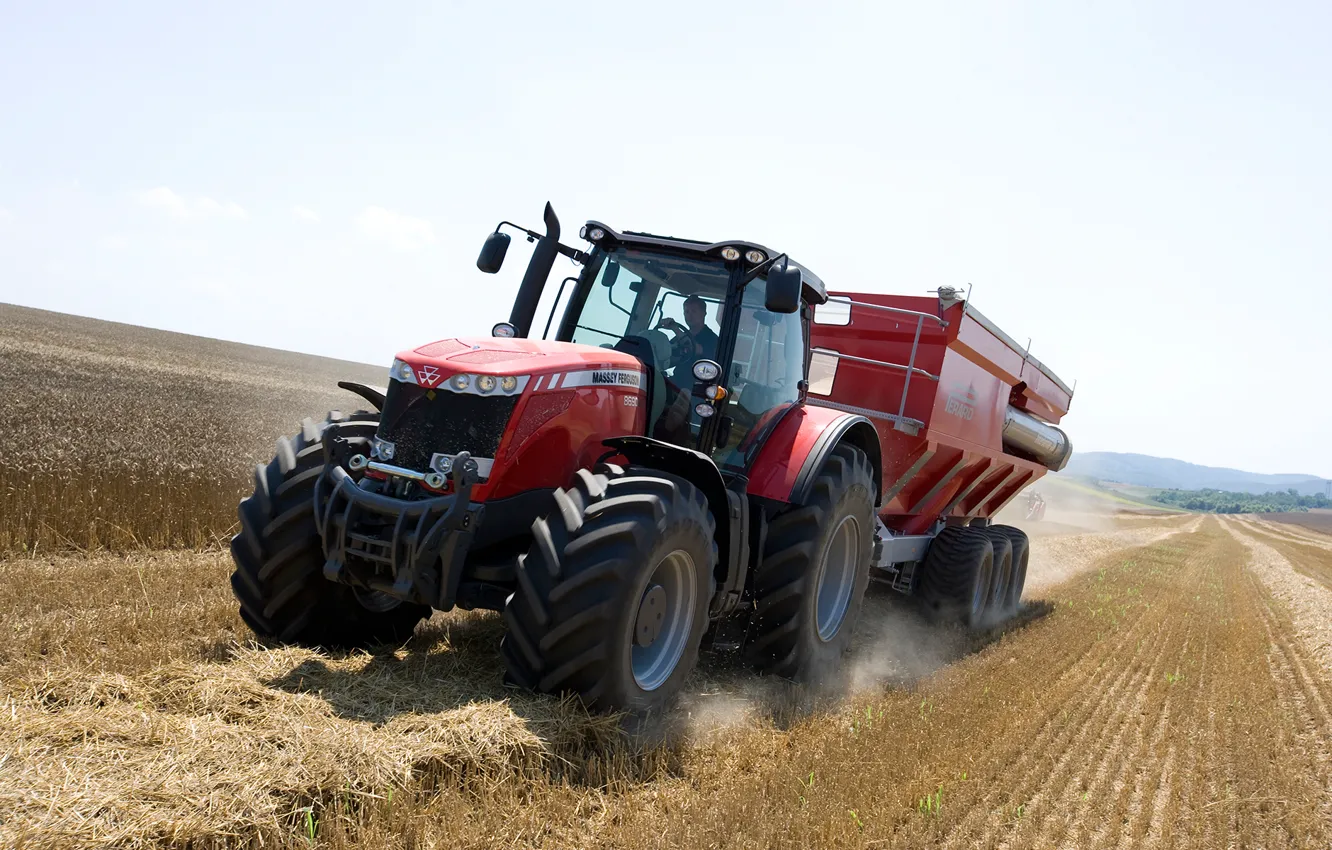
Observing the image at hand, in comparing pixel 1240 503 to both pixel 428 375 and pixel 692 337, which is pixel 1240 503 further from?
pixel 428 375

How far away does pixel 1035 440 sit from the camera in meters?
11.0

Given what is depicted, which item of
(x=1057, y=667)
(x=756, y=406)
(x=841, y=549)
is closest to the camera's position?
(x=756, y=406)

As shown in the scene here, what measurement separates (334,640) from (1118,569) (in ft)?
52.4

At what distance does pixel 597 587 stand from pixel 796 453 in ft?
7.15

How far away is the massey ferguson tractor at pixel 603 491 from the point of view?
14.1 feet

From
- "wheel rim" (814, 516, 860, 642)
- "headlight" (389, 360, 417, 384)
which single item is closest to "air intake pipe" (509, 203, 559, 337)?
"headlight" (389, 360, 417, 384)

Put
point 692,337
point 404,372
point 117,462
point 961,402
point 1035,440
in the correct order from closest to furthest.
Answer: point 404,372 < point 692,337 < point 961,402 < point 117,462 < point 1035,440

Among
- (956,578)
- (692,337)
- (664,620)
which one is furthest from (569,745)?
(956,578)

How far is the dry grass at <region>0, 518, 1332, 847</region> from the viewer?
3268 mm

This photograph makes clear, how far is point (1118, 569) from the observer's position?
1762 centimetres

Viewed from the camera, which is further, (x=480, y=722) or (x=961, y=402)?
(x=961, y=402)

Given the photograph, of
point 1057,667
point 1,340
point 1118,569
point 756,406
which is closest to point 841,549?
point 756,406

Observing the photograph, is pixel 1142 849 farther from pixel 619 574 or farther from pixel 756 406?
pixel 756 406

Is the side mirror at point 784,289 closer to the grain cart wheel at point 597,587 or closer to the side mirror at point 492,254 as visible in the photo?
the grain cart wheel at point 597,587
